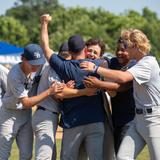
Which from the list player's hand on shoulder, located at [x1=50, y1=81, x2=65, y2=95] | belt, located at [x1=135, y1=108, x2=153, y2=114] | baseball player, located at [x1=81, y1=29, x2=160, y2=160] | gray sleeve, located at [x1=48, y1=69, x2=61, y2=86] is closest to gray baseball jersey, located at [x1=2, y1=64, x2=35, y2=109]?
gray sleeve, located at [x1=48, y1=69, x2=61, y2=86]

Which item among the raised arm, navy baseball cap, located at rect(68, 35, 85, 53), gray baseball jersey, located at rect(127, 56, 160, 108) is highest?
the raised arm

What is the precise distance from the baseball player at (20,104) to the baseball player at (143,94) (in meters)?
1.07

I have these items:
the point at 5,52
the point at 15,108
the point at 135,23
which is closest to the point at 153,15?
the point at 135,23

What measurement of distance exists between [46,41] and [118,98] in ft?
3.74

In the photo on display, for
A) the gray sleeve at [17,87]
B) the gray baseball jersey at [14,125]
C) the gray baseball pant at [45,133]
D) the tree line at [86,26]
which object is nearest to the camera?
the gray baseball pant at [45,133]

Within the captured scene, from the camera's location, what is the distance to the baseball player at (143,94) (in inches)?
258

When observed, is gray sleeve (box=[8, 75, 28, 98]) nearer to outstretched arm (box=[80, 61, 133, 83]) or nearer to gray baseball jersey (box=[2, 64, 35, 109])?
gray baseball jersey (box=[2, 64, 35, 109])

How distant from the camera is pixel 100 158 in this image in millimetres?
7152

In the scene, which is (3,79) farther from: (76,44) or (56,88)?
(76,44)

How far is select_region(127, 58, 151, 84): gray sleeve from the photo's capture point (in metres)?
6.53

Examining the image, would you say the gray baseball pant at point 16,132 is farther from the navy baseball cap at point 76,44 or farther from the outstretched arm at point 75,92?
the navy baseball cap at point 76,44

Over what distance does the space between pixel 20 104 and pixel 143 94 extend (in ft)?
5.96

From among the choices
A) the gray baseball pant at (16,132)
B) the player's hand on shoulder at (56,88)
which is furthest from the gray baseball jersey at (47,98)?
the gray baseball pant at (16,132)

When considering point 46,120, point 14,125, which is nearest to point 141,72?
point 46,120
